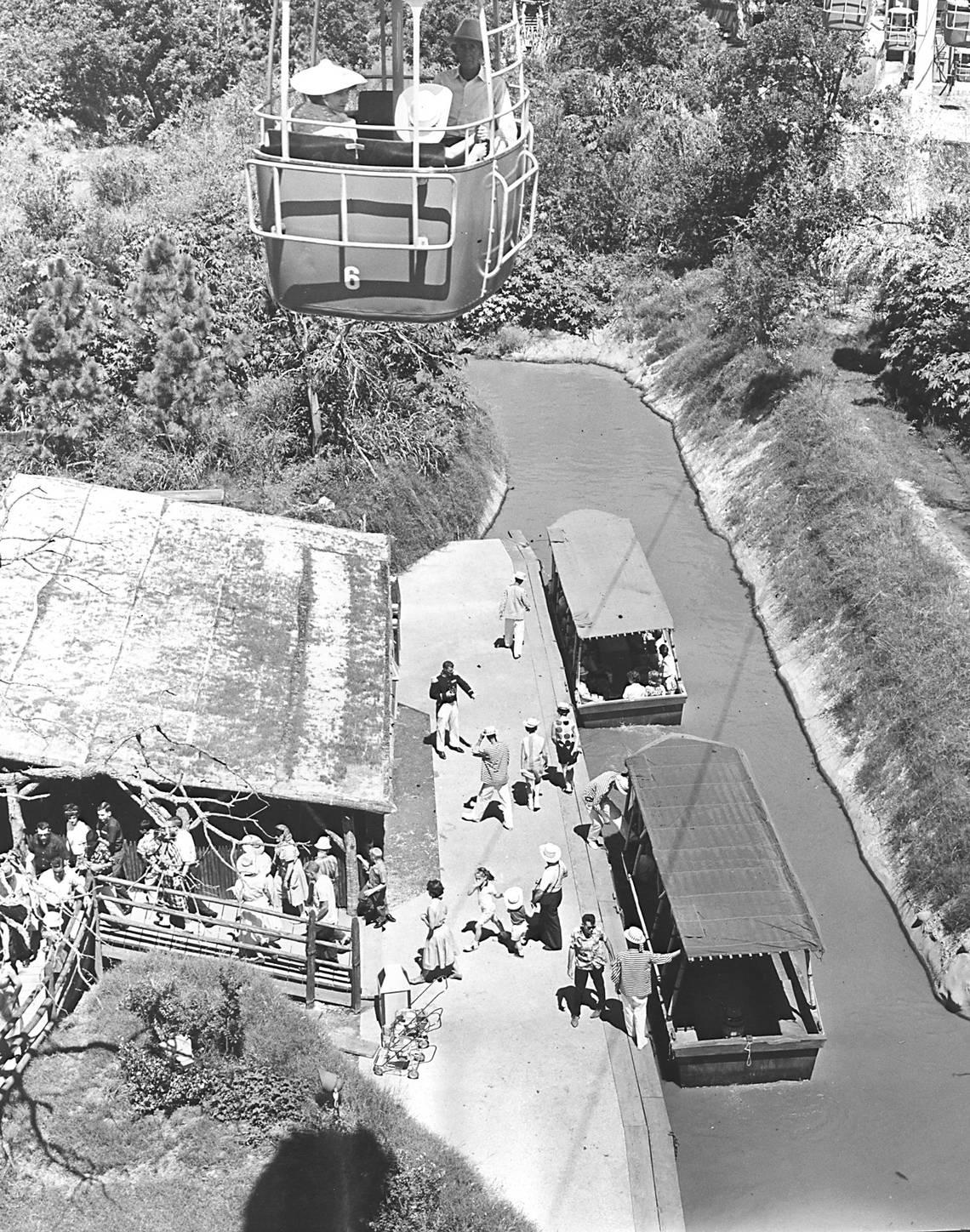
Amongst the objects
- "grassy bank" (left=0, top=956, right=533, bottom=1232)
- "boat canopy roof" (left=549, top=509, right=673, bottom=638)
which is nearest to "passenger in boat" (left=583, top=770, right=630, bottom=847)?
"boat canopy roof" (left=549, top=509, right=673, bottom=638)

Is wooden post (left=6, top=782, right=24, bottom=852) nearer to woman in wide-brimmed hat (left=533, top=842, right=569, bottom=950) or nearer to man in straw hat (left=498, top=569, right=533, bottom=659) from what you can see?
woman in wide-brimmed hat (left=533, top=842, right=569, bottom=950)

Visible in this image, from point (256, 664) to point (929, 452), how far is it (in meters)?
16.9

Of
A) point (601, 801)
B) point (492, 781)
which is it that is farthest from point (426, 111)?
point (601, 801)

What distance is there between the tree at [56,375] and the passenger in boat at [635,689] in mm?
9670

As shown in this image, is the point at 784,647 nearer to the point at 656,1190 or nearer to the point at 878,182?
the point at 656,1190

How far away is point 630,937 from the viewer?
13297 mm

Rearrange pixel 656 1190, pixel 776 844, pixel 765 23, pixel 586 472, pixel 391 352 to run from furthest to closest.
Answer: pixel 765 23
pixel 586 472
pixel 391 352
pixel 776 844
pixel 656 1190

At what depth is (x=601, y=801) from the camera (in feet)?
53.5

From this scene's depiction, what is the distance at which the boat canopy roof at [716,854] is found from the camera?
1330 centimetres

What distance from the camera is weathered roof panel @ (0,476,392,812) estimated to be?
13.5 meters

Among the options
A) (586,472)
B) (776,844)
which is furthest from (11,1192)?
(586,472)

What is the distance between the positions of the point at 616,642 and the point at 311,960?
8496 mm

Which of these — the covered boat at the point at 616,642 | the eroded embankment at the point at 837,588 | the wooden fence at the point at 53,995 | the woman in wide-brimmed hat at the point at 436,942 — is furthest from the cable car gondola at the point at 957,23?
the wooden fence at the point at 53,995

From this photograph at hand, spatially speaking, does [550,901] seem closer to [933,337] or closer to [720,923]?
[720,923]
